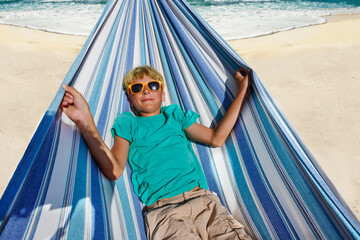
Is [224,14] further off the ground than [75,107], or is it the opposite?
[75,107]

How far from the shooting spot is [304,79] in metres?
4.23

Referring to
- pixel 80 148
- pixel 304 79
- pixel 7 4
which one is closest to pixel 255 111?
pixel 80 148

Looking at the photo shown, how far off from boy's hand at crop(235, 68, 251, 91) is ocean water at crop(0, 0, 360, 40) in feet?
21.2

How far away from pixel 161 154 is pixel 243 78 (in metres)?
0.71

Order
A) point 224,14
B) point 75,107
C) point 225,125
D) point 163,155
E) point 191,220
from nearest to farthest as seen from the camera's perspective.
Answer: point 191,220 → point 75,107 → point 163,155 → point 225,125 → point 224,14

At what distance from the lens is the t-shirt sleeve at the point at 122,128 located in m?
1.70

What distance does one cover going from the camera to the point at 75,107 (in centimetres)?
151

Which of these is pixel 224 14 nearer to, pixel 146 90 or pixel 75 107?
pixel 146 90

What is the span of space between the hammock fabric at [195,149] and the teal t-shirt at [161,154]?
92mm

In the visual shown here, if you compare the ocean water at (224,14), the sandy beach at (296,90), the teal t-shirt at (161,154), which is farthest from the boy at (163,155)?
the ocean water at (224,14)

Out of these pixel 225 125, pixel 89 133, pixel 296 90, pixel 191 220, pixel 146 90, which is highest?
pixel 146 90

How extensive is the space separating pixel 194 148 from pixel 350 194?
4.79ft

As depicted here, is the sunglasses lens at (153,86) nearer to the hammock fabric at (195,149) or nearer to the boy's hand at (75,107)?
the hammock fabric at (195,149)

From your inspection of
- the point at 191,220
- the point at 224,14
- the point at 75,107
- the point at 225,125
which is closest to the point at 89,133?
the point at 75,107
